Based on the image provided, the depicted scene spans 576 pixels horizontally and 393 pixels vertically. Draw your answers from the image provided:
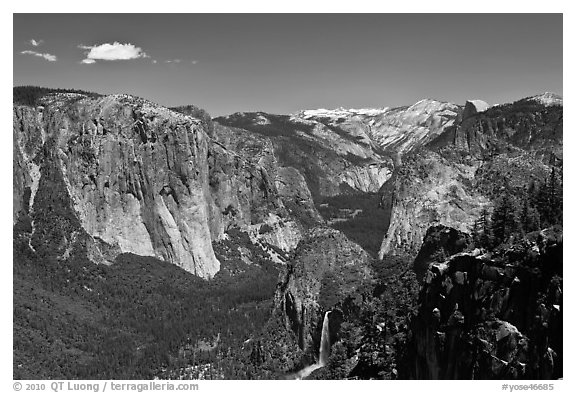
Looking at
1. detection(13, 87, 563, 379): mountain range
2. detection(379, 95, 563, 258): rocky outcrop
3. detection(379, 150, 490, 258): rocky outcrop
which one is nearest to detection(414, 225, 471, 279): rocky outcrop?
detection(13, 87, 563, 379): mountain range

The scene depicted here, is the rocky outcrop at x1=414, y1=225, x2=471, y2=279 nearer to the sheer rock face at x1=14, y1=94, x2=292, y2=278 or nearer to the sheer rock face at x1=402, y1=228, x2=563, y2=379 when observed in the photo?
the sheer rock face at x1=402, y1=228, x2=563, y2=379

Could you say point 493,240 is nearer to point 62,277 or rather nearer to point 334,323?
point 334,323

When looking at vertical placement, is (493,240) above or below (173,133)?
below

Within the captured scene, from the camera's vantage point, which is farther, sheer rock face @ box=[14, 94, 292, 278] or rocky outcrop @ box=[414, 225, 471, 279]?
sheer rock face @ box=[14, 94, 292, 278]

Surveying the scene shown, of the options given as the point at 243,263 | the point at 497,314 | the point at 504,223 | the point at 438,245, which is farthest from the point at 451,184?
the point at 243,263
